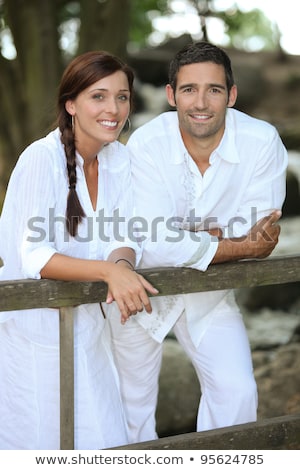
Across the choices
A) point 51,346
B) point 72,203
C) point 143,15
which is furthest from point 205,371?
point 143,15

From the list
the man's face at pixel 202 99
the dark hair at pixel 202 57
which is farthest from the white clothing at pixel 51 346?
the dark hair at pixel 202 57

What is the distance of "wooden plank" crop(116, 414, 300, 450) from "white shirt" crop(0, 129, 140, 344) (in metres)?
0.59

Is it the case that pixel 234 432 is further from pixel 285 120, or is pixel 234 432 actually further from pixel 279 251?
pixel 285 120

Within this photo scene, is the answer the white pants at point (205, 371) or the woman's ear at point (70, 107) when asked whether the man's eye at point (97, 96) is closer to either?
the woman's ear at point (70, 107)

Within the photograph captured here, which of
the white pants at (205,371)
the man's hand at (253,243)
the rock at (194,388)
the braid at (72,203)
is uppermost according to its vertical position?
the braid at (72,203)

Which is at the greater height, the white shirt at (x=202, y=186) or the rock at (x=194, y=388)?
the white shirt at (x=202, y=186)

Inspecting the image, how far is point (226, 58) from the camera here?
3523mm

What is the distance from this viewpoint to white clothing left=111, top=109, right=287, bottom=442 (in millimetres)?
3420

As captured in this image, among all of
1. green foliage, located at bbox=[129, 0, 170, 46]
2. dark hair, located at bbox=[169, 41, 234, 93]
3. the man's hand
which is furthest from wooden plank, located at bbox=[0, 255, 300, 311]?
green foliage, located at bbox=[129, 0, 170, 46]

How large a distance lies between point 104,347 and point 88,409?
277 millimetres

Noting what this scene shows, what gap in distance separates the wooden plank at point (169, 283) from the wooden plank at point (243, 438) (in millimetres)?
558

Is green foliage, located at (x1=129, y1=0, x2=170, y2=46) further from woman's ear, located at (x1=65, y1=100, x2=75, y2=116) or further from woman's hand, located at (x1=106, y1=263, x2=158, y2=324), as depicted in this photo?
woman's hand, located at (x1=106, y1=263, x2=158, y2=324)

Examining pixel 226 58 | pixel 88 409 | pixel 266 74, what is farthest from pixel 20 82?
pixel 266 74

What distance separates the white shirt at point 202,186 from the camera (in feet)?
11.4
